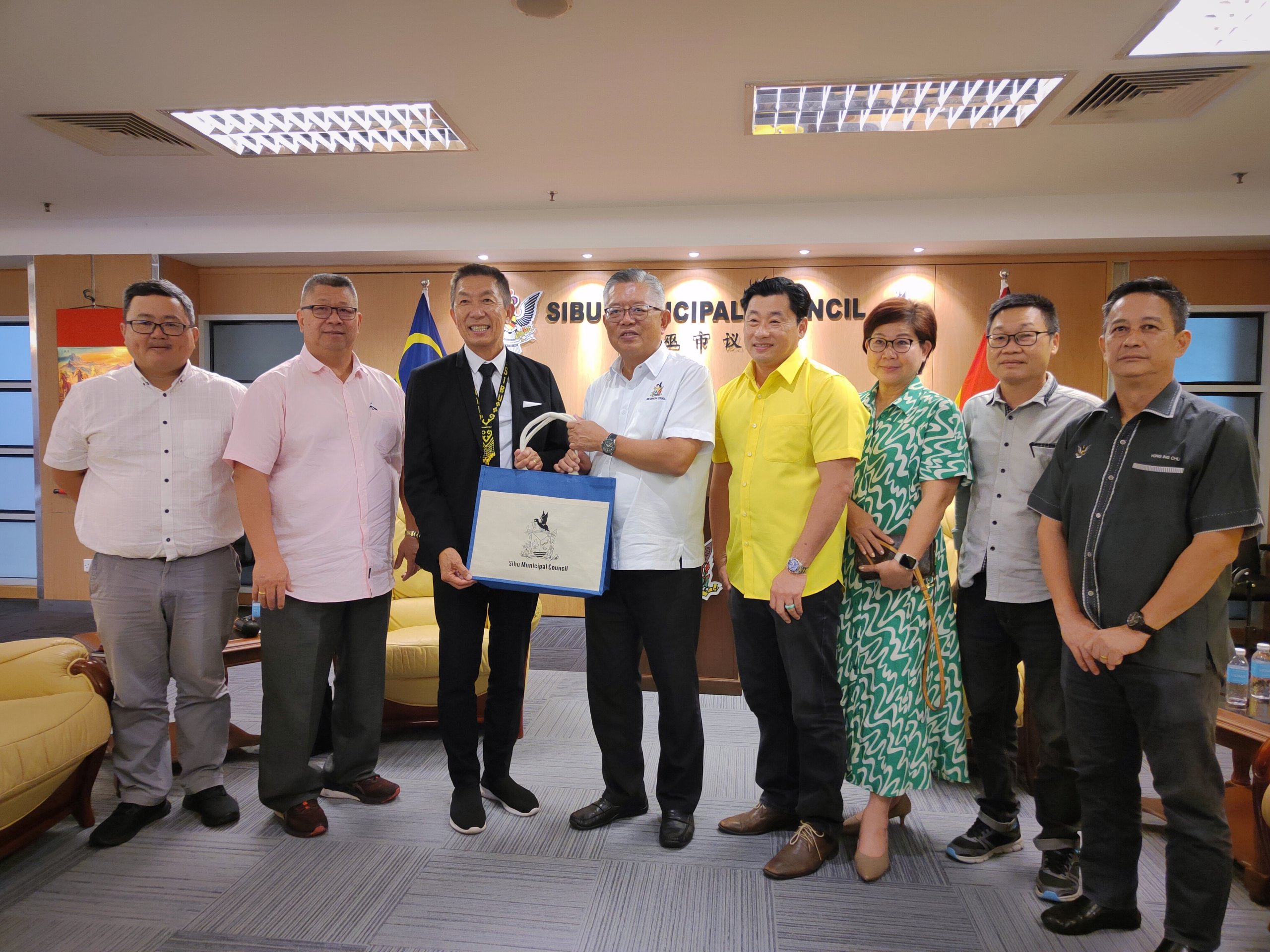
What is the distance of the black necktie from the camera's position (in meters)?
2.49

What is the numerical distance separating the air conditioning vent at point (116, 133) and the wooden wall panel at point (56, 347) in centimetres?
182

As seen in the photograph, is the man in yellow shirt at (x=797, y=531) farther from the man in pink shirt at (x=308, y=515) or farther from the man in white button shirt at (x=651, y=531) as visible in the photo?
the man in pink shirt at (x=308, y=515)

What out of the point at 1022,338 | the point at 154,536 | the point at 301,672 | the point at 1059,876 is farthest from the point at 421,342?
the point at 1059,876

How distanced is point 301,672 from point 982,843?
234 cm

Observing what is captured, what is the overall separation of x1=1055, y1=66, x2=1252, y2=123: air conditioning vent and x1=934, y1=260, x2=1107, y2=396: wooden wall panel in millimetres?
1938

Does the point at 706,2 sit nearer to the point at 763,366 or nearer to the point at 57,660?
the point at 763,366

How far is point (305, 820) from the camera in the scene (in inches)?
100

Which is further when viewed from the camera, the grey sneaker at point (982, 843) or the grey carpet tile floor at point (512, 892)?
the grey sneaker at point (982, 843)

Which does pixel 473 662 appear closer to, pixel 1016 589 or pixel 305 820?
pixel 305 820

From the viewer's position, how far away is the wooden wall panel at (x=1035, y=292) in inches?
237

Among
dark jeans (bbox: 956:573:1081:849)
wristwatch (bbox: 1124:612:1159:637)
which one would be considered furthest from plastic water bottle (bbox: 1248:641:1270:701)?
wristwatch (bbox: 1124:612:1159:637)

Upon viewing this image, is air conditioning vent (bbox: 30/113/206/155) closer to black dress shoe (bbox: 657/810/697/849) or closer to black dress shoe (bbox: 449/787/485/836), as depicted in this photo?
black dress shoe (bbox: 449/787/485/836)

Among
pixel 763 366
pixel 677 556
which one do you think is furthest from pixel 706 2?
pixel 677 556

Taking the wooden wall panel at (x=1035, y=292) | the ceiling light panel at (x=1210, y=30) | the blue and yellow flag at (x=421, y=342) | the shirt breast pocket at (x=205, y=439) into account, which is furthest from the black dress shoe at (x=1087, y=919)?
the blue and yellow flag at (x=421, y=342)
